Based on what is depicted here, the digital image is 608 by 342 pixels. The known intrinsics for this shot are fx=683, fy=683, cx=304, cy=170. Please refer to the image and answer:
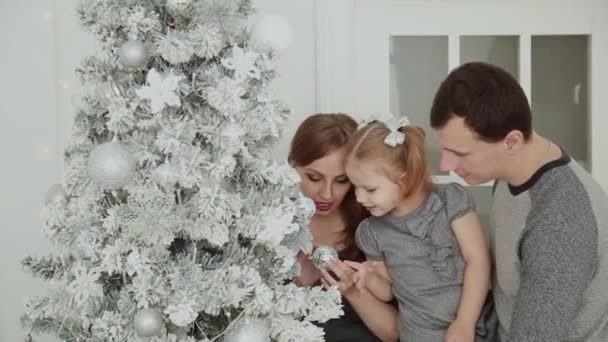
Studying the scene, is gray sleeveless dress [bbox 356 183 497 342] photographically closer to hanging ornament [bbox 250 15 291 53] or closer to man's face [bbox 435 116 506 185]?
man's face [bbox 435 116 506 185]

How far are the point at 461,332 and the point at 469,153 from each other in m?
0.51

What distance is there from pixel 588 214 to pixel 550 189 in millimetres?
100

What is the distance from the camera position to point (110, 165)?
4.36ft

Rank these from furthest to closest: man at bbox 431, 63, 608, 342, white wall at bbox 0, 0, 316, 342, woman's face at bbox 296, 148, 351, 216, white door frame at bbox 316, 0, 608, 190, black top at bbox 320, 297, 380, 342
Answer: white door frame at bbox 316, 0, 608, 190 < white wall at bbox 0, 0, 316, 342 < black top at bbox 320, 297, 380, 342 < woman's face at bbox 296, 148, 351, 216 < man at bbox 431, 63, 608, 342

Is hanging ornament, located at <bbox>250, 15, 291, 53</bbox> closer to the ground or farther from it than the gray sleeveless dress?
farther from it

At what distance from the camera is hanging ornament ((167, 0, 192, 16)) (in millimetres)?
1388

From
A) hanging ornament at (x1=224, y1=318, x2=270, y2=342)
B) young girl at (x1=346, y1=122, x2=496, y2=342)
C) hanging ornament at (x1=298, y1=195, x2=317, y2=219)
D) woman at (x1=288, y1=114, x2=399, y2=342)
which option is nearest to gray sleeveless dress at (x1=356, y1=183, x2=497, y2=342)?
young girl at (x1=346, y1=122, x2=496, y2=342)

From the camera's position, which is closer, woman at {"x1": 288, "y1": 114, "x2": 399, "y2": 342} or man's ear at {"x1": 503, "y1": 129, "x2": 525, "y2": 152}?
man's ear at {"x1": 503, "y1": 129, "x2": 525, "y2": 152}

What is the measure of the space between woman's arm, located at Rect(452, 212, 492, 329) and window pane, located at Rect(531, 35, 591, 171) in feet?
3.05

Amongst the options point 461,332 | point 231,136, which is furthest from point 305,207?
point 461,332

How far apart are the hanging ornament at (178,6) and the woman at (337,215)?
2.30 ft

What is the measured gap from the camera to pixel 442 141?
5.64 ft

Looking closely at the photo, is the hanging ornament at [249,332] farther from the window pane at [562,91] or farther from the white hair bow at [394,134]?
the window pane at [562,91]

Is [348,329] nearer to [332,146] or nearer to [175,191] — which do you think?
[332,146]
